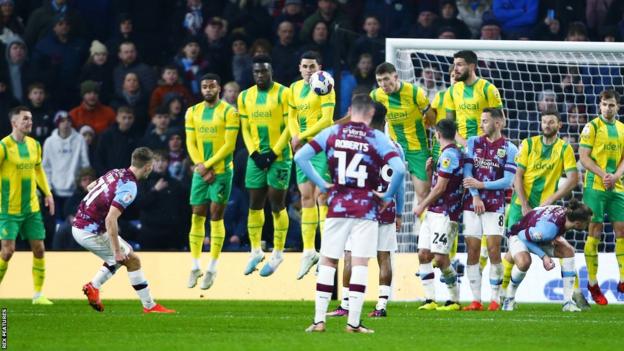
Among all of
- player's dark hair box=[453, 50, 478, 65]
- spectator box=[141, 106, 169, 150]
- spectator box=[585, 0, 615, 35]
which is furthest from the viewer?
spectator box=[585, 0, 615, 35]

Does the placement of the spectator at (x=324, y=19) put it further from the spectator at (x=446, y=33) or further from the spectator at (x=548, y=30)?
the spectator at (x=548, y=30)

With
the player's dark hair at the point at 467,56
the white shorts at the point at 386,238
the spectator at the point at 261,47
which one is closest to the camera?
the white shorts at the point at 386,238

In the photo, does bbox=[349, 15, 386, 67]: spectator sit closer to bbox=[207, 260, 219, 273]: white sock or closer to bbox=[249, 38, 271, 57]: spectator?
bbox=[249, 38, 271, 57]: spectator

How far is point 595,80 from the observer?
20531 mm

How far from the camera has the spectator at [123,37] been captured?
911 inches

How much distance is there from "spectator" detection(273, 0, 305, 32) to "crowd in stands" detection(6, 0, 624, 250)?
0.02 meters

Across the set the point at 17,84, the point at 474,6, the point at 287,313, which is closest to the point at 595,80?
the point at 474,6

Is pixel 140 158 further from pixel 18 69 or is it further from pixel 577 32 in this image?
pixel 18 69

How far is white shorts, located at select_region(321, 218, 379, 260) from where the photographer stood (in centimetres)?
1226

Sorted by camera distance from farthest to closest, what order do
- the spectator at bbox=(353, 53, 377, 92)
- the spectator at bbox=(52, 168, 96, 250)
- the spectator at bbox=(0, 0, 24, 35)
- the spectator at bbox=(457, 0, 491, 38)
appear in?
the spectator at bbox=(0, 0, 24, 35) → the spectator at bbox=(457, 0, 491, 38) → the spectator at bbox=(353, 53, 377, 92) → the spectator at bbox=(52, 168, 96, 250)

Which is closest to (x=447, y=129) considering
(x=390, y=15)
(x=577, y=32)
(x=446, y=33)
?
(x=577, y=32)

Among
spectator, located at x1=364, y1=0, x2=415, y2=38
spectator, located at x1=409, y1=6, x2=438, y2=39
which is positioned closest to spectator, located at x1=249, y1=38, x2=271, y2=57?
spectator, located at x1=364, y1=0, x2=415, y2=38

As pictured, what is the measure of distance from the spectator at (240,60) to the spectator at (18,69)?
3307 mm

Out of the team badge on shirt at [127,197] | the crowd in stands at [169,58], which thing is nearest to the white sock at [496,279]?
the crowd in stands at [169,58]
